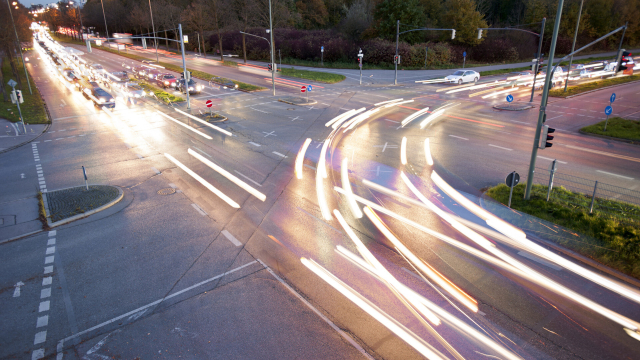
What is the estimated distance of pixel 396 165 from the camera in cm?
1677

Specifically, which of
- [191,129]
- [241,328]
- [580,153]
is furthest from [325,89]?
[241,328]

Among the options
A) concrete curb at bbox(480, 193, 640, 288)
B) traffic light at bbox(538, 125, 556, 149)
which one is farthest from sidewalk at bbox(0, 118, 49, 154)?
traffic light at bbox(538, 125, 556, 149)

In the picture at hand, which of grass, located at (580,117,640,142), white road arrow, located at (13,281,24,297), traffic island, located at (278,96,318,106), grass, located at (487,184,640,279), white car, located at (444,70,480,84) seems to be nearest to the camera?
white road arrow, located at (13,281,24,297)

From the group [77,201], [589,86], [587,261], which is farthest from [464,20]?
[77,201]

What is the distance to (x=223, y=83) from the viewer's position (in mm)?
42688

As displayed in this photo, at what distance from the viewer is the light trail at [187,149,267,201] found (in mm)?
13609

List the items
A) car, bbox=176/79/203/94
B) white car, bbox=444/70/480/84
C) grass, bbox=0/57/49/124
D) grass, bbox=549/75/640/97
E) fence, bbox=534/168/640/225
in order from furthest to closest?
white car, bbox=444/70/480/84 → car, bbox=176/79/203/94 → grass, bbox=549/75/640/97 → grass, bbox=0/57/49/124 → fence, bbox=534/168/640/225

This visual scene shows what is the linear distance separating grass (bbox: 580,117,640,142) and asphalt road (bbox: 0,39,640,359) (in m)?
2.20

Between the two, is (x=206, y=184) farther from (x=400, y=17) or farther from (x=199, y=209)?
(x=400, y=17)

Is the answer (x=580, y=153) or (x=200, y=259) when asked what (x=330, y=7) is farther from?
(x=200, y=259)

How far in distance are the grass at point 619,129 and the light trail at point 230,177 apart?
21.1 metres

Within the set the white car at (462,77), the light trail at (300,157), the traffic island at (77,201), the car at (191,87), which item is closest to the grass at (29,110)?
the car at (191,87)

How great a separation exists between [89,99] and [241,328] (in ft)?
122

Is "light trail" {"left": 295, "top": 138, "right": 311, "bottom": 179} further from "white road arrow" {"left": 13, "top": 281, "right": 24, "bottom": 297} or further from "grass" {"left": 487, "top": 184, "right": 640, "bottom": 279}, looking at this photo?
→ "white road arrow" {"left": 13, "top": 281, "right": 24, "bottom": 297}
